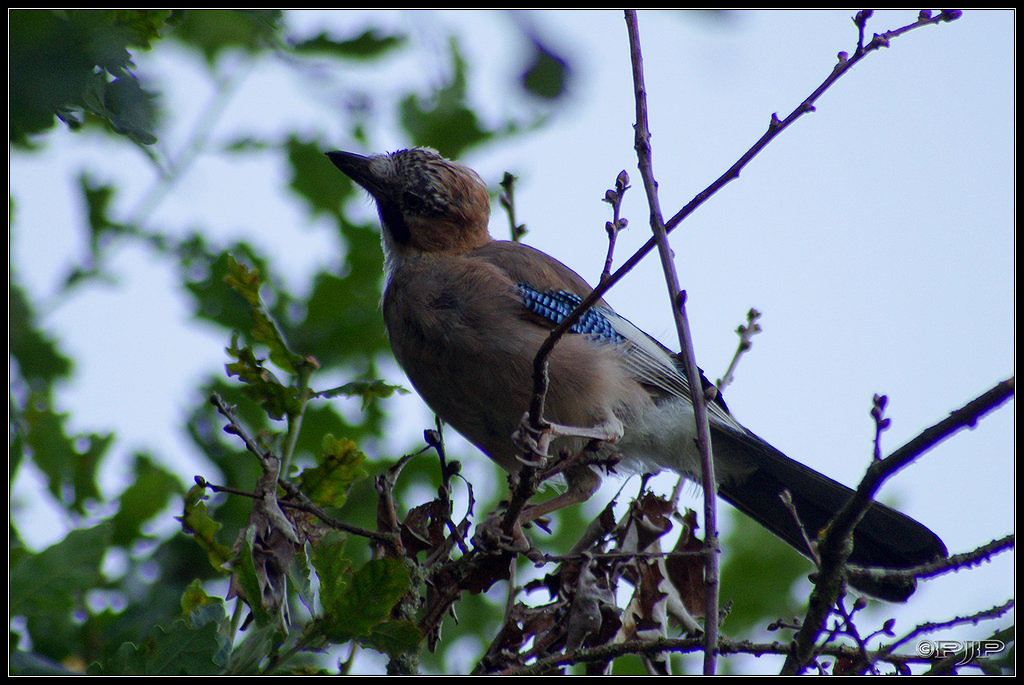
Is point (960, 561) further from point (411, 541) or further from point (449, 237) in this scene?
point (449, 237)

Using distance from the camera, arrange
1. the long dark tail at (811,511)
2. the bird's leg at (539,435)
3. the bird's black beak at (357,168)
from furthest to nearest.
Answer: the bird's black beak at (357,168), the long dark tail at (811,511), the bird's leg at (539,435)

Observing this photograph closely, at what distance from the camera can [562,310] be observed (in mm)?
3947

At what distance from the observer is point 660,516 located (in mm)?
3006

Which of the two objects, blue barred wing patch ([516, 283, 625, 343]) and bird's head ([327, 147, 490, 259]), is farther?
bird's head ([327, 147, 490, 259])

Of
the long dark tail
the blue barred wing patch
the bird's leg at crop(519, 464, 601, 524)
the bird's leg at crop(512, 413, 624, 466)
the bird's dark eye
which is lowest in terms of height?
the bird's leg at crop(512, 413, 624, 466)

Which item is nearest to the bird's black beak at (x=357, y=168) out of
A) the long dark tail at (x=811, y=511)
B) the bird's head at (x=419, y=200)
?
the bird's head at (x=419, y=200)

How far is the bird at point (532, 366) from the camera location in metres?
3.70

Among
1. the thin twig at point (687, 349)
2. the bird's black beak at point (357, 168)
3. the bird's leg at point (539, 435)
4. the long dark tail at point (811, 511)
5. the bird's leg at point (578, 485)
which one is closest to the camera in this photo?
the thin twig at point (687, 349)

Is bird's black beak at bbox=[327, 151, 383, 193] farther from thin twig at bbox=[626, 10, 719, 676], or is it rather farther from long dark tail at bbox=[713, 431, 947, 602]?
thin twig at bbox=[626, 10, 719, 676]

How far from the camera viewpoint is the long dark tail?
3668mm

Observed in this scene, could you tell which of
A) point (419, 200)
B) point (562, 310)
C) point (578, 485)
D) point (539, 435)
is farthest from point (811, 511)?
point (419, 200)

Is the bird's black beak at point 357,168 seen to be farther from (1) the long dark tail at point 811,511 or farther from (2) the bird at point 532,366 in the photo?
(1) the long dark tail at point 811,511

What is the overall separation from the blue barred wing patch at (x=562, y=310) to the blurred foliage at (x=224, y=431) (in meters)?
0.78

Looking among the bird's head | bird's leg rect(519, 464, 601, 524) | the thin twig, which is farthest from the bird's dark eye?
the thin twig
